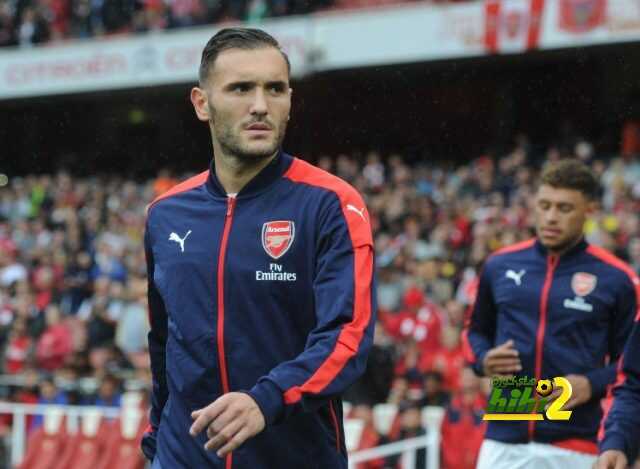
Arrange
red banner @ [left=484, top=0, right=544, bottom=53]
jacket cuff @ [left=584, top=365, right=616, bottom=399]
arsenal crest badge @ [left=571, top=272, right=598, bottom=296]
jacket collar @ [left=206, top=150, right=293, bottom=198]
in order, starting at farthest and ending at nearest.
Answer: red banner @ [left=484, top=0, right=544, bottom=53] → arsenal crest badge @ [left=571, top=272, right=598, bottom=296] → jacket cuff @ [left=584, top=365, right=616, bottom=399] → jacket collar @ [left=206, top=150, right=293, bottom=198]

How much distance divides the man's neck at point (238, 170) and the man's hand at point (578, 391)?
2132 mm

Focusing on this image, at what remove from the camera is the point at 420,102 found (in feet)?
80.6

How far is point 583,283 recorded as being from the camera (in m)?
5.84

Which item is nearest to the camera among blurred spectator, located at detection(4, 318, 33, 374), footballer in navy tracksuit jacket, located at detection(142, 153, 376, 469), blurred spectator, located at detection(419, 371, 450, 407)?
footballer in navy tracksuit jacket, located at detection(142, 153, 376, 469)

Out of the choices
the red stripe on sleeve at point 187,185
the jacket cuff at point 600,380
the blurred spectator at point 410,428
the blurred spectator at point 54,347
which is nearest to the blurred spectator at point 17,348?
the blurred spectator at point 54,347

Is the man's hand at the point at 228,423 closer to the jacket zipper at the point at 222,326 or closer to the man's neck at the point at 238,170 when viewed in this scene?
the jacket zipper at the point at 222,326

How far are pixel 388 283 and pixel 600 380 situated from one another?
25.2 feet

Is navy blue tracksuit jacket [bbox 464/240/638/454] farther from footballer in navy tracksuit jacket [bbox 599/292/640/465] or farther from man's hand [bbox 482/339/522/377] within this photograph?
footballer in navy tracksuit jacket [bbox 599/292/640/465]

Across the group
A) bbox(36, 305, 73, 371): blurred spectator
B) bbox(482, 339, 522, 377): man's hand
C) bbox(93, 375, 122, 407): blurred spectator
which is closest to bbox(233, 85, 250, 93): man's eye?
bbox(482, 339, 522, 377): man's hand

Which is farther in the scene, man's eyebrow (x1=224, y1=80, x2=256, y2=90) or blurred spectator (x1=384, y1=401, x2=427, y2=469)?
blurred spectator (x1=384, y1=401, x2=427, y2=469)

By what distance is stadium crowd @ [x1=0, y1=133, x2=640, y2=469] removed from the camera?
420 inches

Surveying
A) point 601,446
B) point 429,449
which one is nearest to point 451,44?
point 429,449

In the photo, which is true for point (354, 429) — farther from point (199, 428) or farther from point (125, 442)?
point (199, 428)

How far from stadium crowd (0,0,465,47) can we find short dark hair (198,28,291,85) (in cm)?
1669
